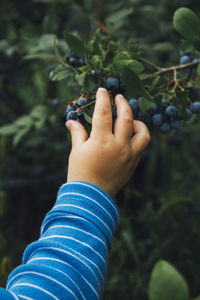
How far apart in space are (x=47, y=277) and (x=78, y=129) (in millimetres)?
257

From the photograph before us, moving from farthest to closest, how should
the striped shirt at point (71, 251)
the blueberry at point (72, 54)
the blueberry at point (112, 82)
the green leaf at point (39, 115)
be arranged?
the green leaf at point (39, 115) → the blueberry at point (72, 54) → the blueberry at point (112, 82) → the striped shirt at point (71, 251)

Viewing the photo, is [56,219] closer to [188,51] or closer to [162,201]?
[188,51]

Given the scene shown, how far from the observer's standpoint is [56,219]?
0.56m

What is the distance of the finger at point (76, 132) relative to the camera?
58cm

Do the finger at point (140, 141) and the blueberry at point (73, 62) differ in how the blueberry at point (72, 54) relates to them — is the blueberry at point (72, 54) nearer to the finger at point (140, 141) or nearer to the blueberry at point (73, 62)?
the blueberry at point (73, 62)

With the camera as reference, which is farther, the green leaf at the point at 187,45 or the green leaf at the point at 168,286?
the green leaf at the point at 187,45

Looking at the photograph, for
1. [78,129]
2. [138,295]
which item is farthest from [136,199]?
[78,129]

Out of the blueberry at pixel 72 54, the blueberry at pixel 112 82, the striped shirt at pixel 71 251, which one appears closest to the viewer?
the striped shirt at pixel 71 251

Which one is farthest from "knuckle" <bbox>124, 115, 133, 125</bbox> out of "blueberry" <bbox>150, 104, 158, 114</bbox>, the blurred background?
the blurred background

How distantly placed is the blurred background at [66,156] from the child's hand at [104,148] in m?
0.49

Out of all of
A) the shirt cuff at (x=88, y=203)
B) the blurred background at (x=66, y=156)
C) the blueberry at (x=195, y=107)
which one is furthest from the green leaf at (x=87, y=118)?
the blurred background at (x=66, y=156)

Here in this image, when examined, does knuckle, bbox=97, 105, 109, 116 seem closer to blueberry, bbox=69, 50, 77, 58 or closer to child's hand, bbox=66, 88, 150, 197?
child's hand, bbox=66, 88, 150, 197

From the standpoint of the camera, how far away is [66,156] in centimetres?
153

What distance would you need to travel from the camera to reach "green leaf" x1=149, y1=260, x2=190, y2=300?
0.60 m
